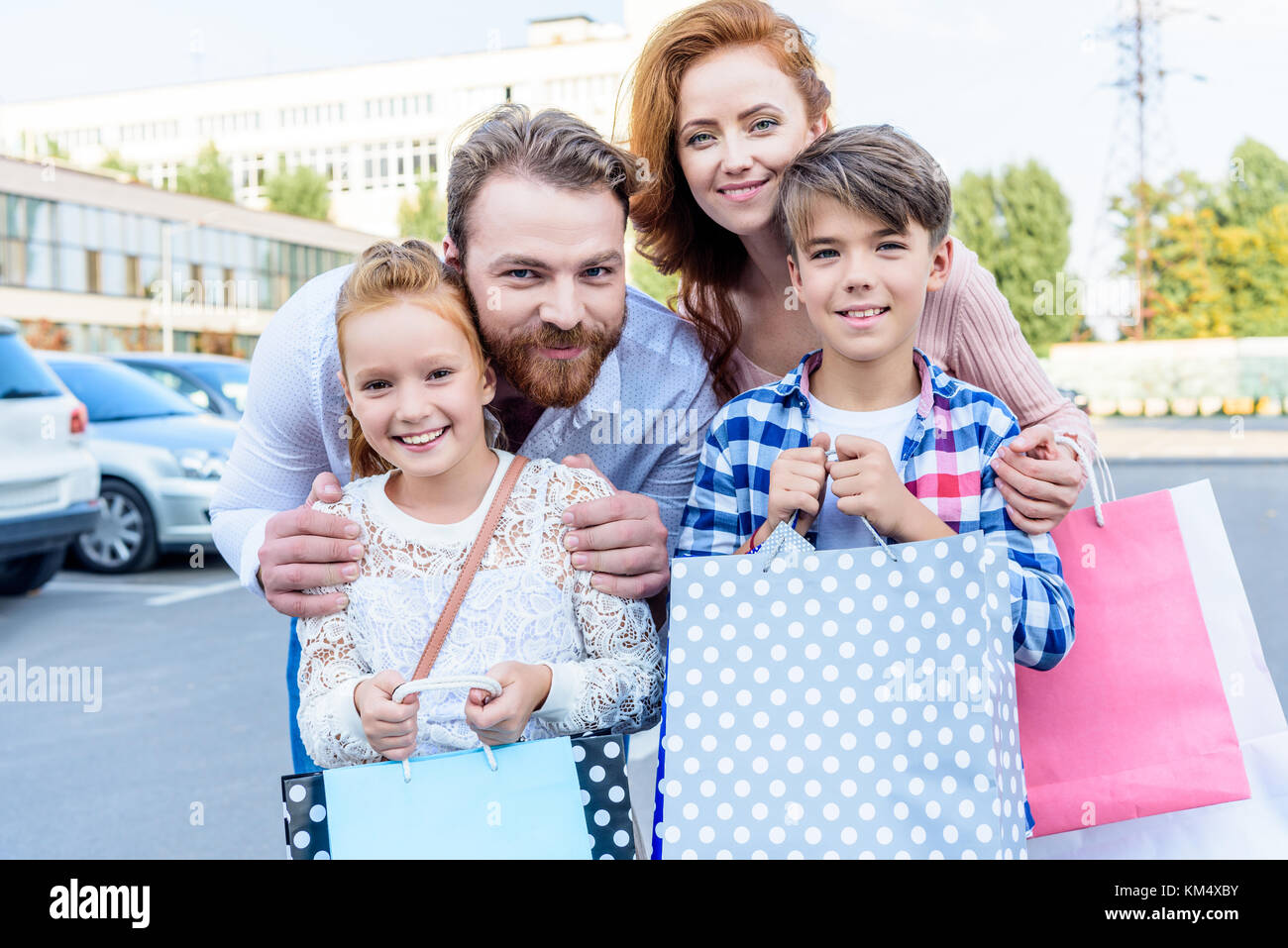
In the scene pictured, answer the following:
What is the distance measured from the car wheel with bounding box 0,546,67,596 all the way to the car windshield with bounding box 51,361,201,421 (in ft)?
4.32

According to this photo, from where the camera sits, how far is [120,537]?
28.9 feet

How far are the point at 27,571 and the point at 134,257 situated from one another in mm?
35558

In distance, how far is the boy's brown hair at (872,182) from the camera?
70.1 inches

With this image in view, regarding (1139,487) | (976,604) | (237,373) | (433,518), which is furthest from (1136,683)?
(1139,487)

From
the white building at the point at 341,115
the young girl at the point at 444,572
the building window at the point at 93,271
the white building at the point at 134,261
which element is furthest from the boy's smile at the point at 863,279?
the white building at the point at 341,115

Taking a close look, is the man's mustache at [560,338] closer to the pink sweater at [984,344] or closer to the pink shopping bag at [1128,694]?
the pink sweater at [984,344]

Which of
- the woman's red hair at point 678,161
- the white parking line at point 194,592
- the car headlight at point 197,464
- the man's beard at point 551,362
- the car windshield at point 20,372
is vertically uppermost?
the car windshield at point 20,372

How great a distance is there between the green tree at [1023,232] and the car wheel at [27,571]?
1393 inches

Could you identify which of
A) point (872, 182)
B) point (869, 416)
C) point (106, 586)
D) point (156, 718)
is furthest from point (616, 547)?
point (106, 586)
